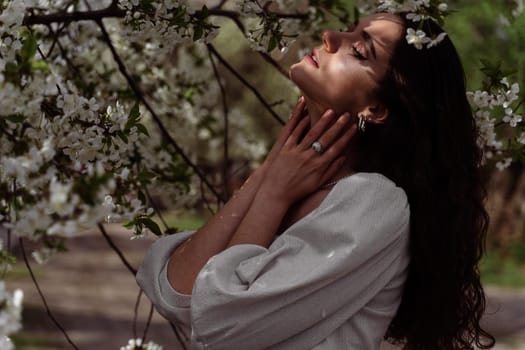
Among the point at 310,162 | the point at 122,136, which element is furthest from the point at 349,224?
the point at 122,136

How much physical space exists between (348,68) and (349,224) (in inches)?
14.0

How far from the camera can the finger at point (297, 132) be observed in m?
2.11

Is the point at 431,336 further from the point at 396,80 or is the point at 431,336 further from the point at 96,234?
the point at 96,234

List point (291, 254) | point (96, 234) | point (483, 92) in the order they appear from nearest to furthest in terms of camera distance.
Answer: point (291, 254), point (483, 92), point (96, 234)

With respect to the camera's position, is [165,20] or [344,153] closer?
[344,153]

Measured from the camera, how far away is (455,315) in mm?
2158

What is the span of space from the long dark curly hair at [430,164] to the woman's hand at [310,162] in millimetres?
67

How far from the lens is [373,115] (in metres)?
2.06

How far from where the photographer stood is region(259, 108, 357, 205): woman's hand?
6.65 feet

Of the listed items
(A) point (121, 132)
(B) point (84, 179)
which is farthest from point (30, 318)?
(B) point (84, 179)

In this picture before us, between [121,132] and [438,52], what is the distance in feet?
2.37

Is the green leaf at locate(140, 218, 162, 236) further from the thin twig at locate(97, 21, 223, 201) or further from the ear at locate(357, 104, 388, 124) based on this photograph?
the thin twig at locate(97, 21, 223, 201)

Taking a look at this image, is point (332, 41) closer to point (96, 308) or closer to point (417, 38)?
point (417, 38)

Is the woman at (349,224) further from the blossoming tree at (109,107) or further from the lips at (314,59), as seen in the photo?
the blossoming tree at (109,107)
